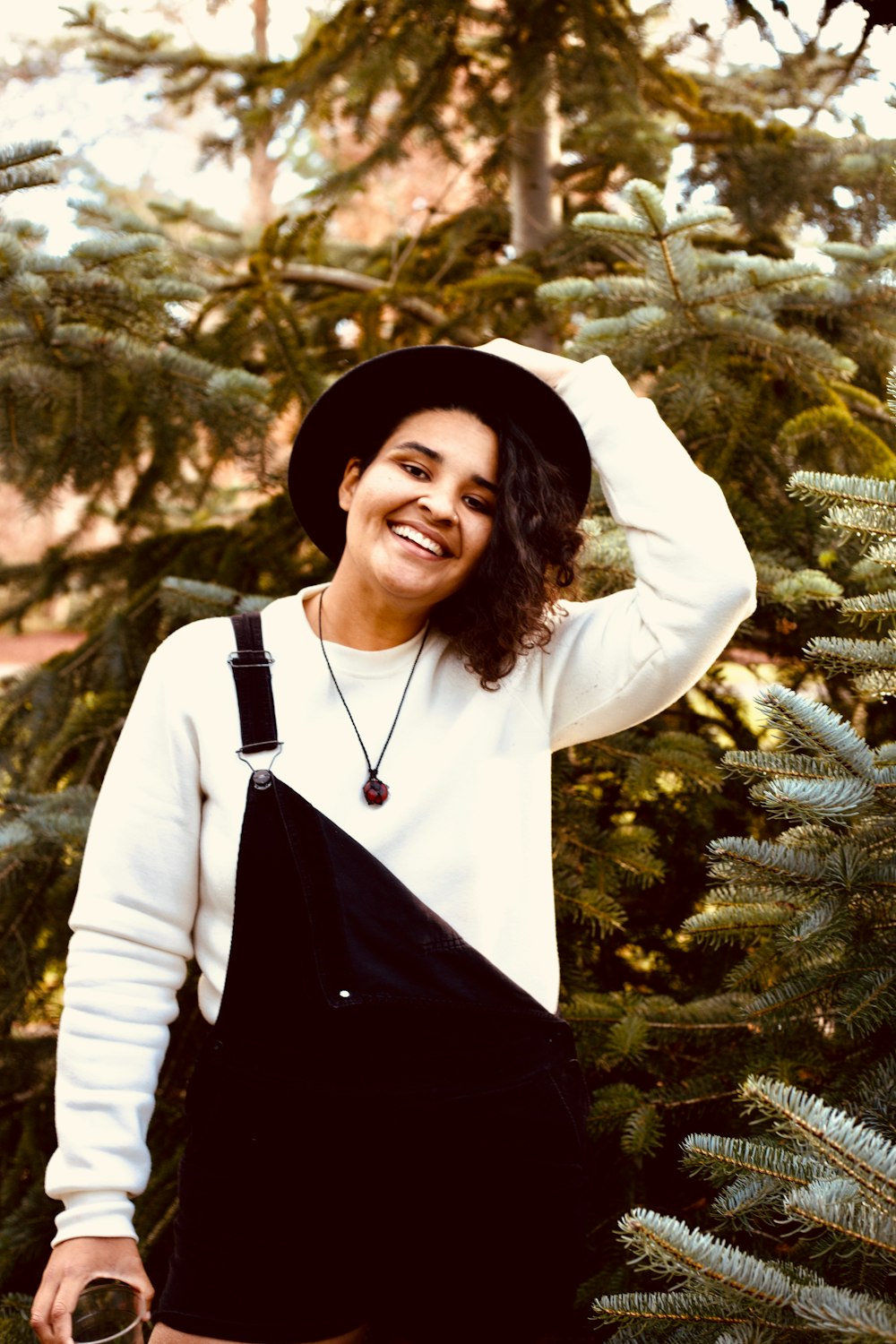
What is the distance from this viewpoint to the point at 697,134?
134 inches

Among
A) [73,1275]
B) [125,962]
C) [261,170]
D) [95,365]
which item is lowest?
[73,1275]

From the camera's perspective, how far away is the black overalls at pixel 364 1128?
54.1 inches

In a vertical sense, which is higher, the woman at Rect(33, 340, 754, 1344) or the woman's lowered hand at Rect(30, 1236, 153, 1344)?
the woman at Rect(33, 340, 754, 1344)

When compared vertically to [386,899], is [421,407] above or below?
above

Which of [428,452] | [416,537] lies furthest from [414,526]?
[428,452]

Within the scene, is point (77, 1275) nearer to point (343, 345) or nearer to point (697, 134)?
point (343, 345)

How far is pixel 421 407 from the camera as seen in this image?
1593mm

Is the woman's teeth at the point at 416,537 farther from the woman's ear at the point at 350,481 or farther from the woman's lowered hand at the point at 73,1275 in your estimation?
the woman's lowered hand at the point at 73,1275

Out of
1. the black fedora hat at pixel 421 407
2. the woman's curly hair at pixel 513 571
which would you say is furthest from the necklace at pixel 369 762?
the black fedora hat at pixel 421 407

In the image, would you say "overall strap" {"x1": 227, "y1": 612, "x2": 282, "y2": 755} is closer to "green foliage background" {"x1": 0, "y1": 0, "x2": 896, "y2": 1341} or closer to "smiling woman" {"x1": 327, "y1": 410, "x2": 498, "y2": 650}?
"smiling woman" {"x1": 327, "y1": 410, "x2": 498, "y2": 650}

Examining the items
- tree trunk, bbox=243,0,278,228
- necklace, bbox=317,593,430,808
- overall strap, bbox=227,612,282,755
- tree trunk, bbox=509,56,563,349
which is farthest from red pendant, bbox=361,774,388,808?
tree trunk, bbox=243,0,278,228

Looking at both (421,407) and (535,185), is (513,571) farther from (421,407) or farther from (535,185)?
(535,185)

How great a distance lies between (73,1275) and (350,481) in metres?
1.21

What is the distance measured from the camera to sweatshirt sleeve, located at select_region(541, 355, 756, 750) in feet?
4.81
